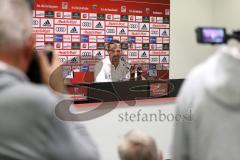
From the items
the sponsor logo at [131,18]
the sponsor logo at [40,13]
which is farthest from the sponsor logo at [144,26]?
the sponsor logo at [40,13]

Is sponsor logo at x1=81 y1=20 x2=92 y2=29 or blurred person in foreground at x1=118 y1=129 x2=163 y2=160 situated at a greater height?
sponsor logo at x1=81 y1=20 x2=92 y2=29

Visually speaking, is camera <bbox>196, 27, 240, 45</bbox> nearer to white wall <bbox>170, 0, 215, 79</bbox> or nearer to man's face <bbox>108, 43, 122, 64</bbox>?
man's face <bbox>108, 43, 122, 64</bbox>

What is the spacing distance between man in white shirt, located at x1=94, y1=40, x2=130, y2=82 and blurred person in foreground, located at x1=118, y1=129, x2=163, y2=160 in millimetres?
2649

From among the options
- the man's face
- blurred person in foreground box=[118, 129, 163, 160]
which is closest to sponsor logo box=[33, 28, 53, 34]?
the man's face

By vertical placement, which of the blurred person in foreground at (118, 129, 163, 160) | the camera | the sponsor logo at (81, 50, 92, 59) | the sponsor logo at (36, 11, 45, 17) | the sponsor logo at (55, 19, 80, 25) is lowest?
the blurred person in foreground at (118, 129, 163, 160)

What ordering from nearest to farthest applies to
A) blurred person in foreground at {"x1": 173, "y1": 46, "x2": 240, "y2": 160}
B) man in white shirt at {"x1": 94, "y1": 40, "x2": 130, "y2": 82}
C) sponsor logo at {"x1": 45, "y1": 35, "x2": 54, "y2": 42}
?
blurred person in foreground at {"x1": 173, "y1": 46, "x2": 240, "y2": 160} → man in white shirt at {"x1": 94, "y1": 40, "x2": 130, "y2": 82} → sponsor logo at {"x1": 45, "y1": 35, "x2": 54, "y2": 42}

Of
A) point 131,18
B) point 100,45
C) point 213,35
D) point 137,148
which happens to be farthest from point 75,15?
point 213,35

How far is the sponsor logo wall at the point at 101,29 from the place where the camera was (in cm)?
510

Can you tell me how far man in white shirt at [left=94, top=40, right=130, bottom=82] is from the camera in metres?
4.55

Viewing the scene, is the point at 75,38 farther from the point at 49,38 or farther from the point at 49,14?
the point at 49,14

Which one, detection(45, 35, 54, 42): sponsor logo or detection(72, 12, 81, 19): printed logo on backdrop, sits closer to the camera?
detection(45, 35, 54, 42): sponsor logo

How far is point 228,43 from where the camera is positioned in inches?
51.6

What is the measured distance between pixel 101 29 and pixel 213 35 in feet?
14.2

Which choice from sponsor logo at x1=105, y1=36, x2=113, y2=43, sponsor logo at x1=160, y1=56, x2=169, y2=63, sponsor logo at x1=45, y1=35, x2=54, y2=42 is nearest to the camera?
sponsor logo at x1=45, y1=35, x2=54, y2=42
